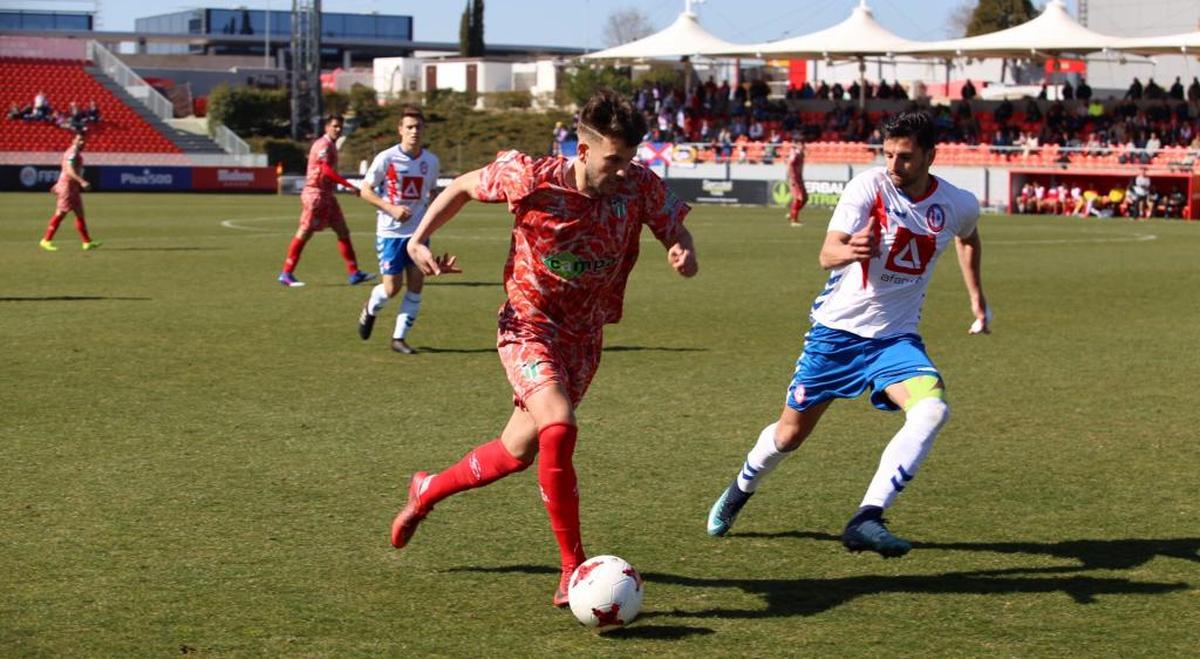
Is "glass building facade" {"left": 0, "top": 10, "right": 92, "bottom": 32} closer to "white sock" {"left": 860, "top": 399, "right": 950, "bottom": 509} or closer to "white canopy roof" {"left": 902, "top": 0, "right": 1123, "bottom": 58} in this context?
"white canopy roof" {"left": 902, "top": 0, "right": 1123, "bottom": 58}

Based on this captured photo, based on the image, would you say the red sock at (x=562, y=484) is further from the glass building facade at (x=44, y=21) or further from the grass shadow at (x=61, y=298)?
the glass building facade at (x=44, y=21)

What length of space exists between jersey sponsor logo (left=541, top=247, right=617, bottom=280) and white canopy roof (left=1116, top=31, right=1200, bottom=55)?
49.3 m

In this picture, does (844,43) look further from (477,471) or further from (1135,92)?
(477,471)

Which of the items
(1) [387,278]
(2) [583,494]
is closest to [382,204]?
(1) [387,278]

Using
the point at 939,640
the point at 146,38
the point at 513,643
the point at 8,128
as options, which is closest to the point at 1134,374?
the point at 939,640

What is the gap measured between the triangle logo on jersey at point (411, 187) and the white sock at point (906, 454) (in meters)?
9.70

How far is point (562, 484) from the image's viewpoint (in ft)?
19.7

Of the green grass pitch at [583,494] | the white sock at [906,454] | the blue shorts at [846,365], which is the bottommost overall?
the green grass pitch at [583,494]

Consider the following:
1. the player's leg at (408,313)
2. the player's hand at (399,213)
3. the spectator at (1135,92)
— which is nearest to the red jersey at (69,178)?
the player's leg at (408,313)

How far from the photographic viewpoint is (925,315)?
59.1 feet

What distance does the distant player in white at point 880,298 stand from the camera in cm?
683

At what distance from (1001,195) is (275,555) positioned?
42081 mm

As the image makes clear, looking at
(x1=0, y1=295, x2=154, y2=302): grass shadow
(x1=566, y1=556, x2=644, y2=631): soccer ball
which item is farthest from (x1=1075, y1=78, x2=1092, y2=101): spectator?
(x1=566, y1=556, x2=644, y2=631): soccer ball

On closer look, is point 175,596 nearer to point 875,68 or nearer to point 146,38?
point 875,68
